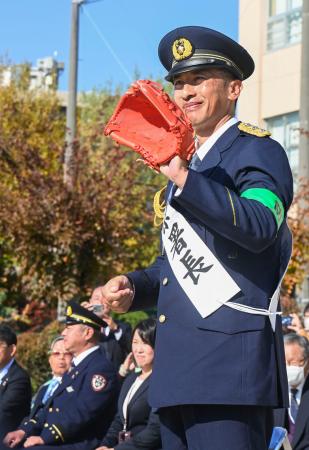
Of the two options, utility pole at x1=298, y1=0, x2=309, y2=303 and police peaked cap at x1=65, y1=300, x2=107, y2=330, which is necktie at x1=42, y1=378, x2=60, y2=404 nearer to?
police peaked cap at x1=65, y1=300, x2=107, y2=330

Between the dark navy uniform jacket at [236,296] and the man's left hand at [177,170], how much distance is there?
0.07ft

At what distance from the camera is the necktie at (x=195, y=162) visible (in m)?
3.06

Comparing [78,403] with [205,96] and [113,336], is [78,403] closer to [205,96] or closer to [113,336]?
[113,336]

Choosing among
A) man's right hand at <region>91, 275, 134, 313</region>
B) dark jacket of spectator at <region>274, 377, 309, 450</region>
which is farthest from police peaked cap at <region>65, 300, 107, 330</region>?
man's right hand at <region>91, 275, 134, 313</region>

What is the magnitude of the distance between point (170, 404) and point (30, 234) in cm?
1096

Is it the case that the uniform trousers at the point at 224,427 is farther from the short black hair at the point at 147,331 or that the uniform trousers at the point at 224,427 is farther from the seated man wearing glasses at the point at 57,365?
the seated man wearing glasses at the point at 57,365

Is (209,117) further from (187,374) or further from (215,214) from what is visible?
(187,374)

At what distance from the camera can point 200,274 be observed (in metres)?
2.90

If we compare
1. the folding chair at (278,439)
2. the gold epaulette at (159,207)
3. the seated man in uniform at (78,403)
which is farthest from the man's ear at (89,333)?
the gold epaulette at (159,207)

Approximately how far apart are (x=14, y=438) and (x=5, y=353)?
96 centimetres

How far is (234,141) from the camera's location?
3.02 meters

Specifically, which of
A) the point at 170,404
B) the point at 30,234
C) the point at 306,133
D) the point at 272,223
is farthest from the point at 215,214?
the point at 30,234

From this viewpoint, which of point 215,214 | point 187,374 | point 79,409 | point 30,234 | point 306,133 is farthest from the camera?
point 30,234

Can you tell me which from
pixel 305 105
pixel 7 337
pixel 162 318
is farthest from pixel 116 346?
pixel 162 318
